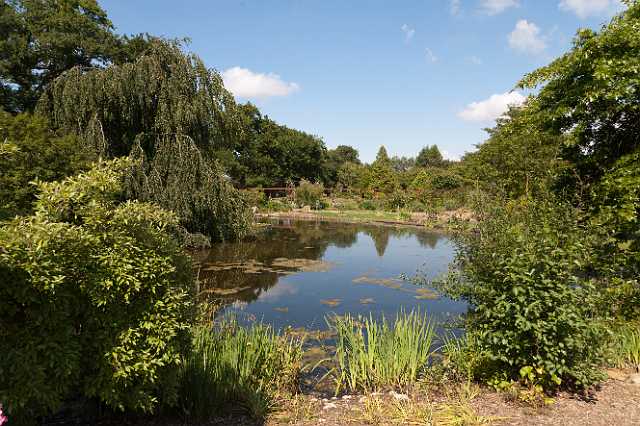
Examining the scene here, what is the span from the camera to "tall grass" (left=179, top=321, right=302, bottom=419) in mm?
3646

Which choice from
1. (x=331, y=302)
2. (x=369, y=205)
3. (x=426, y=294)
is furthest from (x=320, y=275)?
(x=369, y=205)

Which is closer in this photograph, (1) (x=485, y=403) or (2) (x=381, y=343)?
(1) (x=485, y=403)

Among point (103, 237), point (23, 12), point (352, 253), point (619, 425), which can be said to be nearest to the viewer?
point (103, 237)

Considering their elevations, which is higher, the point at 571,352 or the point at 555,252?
the point at 555,252

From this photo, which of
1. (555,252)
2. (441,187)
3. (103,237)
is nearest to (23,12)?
(103,237)

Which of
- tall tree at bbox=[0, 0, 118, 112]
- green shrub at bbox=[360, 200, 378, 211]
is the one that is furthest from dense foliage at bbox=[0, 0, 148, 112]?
green shrub at bbox=[360, 200, 378, 211]

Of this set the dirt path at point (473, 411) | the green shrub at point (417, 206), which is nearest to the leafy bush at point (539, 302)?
the dirt path at point (473, 411)

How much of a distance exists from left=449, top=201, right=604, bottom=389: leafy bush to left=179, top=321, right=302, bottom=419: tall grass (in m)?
1.95

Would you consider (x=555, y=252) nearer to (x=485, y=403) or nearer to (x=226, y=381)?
(x=485, y=403)

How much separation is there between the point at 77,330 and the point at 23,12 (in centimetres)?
2450

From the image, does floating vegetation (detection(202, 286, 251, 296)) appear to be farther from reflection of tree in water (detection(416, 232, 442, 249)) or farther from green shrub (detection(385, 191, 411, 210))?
green shrub (detection(385, 191, 411, 210))

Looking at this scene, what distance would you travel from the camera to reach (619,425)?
333cm

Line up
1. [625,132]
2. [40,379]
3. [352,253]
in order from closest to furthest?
1. [40,379]
2. [625,132]
3. [352,253]

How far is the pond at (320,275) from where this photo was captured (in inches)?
341
